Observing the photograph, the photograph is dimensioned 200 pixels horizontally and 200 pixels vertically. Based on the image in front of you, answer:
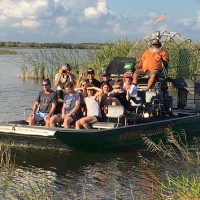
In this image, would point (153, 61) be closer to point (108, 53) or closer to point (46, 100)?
point (46, 100)

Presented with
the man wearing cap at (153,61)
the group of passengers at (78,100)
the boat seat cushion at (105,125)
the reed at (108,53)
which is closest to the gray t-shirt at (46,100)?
the group of passengers at (78,100)

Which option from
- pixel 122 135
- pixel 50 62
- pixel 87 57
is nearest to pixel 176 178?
pixel 122 135

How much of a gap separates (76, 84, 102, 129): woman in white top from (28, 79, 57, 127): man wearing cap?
0.70 m

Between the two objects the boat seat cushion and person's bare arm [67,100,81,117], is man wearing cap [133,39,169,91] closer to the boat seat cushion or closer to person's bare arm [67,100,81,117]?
the boat seat cushion

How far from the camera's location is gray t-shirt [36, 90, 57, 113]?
11.5m

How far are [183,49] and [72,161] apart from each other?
682cm

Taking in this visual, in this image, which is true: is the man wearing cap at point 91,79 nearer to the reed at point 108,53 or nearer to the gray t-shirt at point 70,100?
the gray t-shirt at point 70,100

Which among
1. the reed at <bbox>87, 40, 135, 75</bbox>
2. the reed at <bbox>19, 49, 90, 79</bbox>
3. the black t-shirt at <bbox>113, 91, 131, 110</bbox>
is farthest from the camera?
the reed at <bbox>19, 49, 90, 79</bbox>

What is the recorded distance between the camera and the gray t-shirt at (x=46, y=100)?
11.5m

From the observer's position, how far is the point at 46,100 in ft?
38.0

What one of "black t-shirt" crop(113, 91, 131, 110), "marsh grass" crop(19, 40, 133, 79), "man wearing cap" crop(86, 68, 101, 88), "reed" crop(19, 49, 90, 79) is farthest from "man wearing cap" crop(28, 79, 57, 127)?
"reed" crop(19, 49, 90, 79)

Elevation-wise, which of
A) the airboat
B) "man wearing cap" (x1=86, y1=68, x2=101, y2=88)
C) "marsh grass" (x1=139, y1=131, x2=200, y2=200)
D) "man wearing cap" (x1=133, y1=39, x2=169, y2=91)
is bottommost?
"marsh grass" (x1=139, y1=131, x2=200, y2=200)

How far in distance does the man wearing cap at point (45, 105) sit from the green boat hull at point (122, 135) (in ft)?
3.56

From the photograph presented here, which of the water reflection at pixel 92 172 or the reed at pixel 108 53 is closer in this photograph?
the water reflection at pixel 92 172
